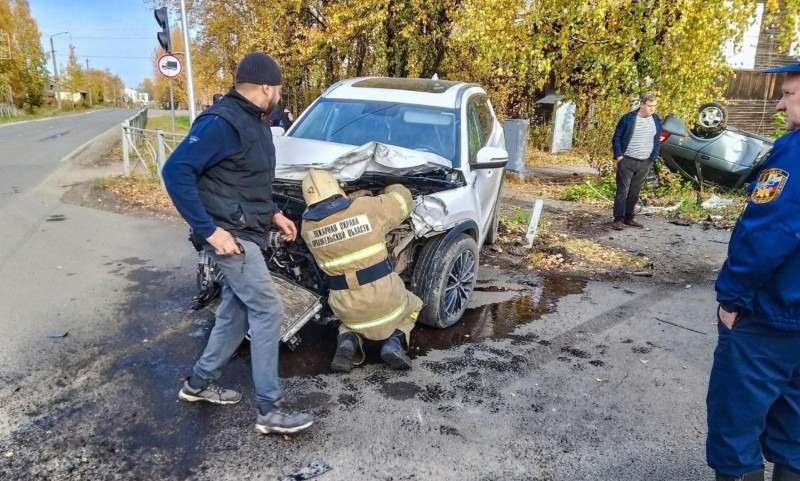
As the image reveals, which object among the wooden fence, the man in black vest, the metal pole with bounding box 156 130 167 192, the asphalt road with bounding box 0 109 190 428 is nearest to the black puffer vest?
the man in black vest

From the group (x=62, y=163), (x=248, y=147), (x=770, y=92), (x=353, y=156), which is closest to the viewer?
(x=248, y=147)

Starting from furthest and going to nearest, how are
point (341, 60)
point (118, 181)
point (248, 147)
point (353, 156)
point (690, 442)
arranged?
1. point (341, 60)
2. point (118, 181)
3. point (353, 156)
4. point (690, 442)
5. point (248, 147)

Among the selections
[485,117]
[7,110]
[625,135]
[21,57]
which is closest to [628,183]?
[625,135]

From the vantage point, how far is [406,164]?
419 centimetres

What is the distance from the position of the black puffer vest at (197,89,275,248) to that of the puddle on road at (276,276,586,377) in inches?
50.6

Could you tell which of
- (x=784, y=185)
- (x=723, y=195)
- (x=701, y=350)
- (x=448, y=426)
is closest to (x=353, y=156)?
(x=448, y=426)

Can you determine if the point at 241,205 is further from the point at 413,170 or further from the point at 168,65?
the point at 168,65

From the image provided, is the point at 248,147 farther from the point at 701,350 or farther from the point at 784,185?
the point at 701,350

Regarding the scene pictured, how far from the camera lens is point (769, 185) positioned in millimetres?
1988

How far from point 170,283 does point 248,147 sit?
3.10 m

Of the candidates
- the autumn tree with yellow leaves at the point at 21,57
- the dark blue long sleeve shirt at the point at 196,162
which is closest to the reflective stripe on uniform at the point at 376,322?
the dark blue long sleeve shirt at the point at 196,162

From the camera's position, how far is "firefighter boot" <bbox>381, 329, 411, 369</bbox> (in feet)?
11.7

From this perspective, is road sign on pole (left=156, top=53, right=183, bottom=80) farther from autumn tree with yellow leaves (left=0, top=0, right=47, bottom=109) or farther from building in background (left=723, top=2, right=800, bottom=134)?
autumn tree with yellow leaves (left=0, top=0, right=47, bottom=109)

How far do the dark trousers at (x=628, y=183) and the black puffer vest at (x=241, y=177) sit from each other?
6152mm
